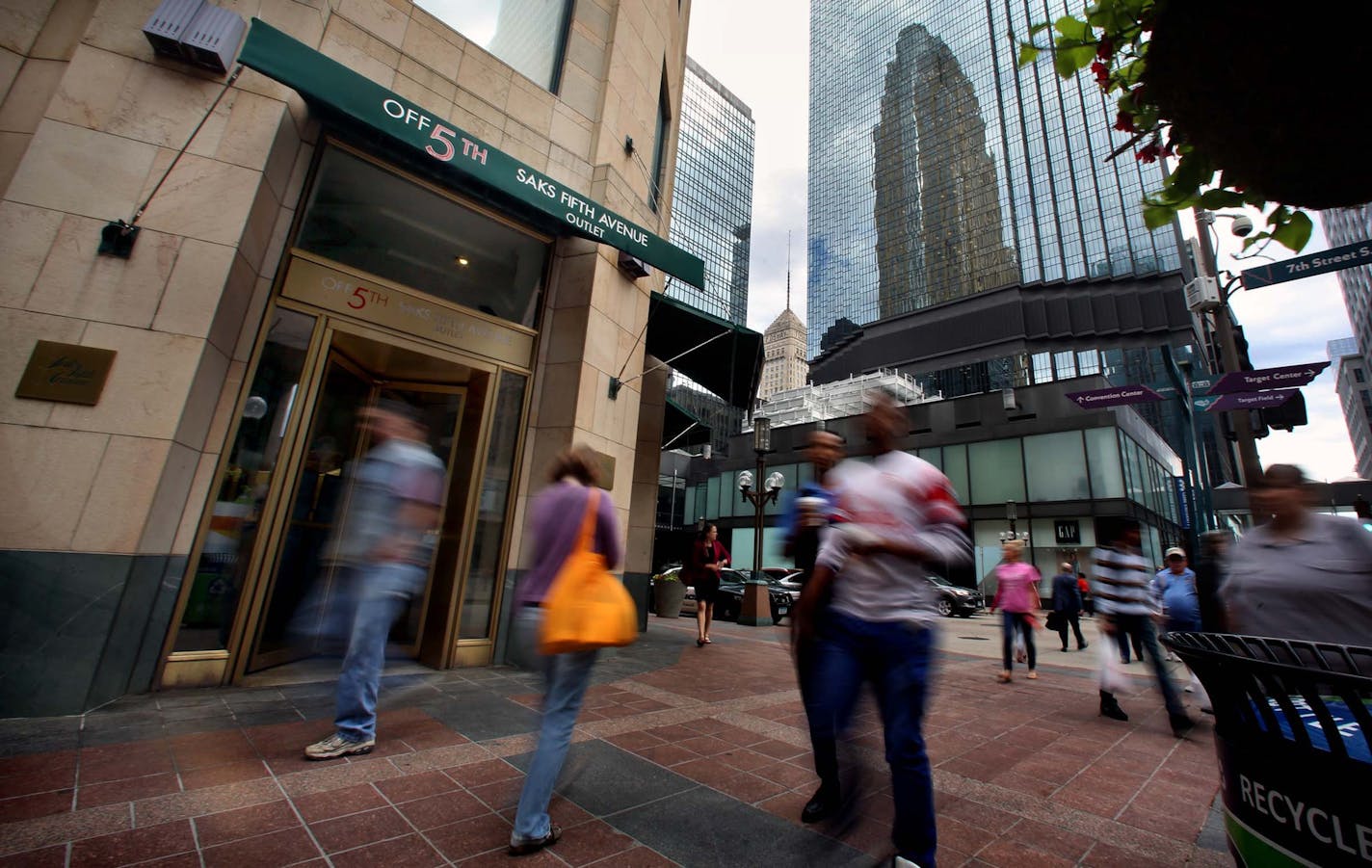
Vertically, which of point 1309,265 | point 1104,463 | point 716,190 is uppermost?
point 716,190

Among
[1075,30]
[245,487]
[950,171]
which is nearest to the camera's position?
[1075,30]

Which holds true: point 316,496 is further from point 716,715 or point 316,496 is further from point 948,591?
point 948,591

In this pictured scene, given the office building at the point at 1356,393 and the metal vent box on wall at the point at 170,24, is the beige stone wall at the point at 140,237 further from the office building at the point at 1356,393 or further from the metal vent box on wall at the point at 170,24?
the office building at the point at 1356,393

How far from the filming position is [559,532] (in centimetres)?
Result: 264

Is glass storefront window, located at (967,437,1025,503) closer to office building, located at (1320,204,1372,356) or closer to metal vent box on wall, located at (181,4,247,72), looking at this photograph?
metal vent box on wall, located at (181,4,247,72)

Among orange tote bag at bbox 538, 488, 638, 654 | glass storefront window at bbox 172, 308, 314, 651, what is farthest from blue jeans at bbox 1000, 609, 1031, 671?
glass storefront window at bbox 172, 308, 314, 651

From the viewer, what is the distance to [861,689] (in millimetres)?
2367

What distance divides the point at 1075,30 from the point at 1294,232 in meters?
0.99

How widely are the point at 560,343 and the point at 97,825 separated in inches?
214

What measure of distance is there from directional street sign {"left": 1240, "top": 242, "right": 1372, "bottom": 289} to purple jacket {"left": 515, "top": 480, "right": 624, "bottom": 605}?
793 centimetres

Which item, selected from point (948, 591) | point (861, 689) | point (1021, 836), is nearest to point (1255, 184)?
point (861, 689)

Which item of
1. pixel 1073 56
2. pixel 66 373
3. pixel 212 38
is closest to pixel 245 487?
pixel 66 373

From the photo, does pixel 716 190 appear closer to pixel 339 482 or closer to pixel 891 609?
pixel 339 482

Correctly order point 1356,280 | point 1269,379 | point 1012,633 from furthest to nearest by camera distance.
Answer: point 1356,280
point 1012,633
point 1269,379
